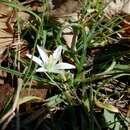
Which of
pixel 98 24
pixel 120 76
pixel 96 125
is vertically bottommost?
pixel 96 125

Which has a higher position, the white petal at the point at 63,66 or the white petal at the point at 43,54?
the white petal at the point at 43,54

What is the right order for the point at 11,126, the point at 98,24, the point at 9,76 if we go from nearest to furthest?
the point at 11,126, the point at 9,76, the point at 98,24

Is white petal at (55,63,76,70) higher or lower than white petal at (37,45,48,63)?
lower

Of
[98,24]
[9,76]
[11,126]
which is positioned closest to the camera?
[11,126]

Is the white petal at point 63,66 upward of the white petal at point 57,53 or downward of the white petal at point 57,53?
downward

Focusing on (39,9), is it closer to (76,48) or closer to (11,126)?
(76,48)

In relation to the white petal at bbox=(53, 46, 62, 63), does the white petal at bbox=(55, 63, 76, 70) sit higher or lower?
lower

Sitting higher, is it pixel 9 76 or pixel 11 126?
pixel 9 76

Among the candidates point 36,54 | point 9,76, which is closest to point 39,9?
point 36,54
